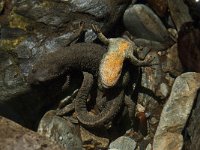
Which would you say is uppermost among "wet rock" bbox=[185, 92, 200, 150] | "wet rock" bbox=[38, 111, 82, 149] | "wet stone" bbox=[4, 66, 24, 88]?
"wet stone" bbox=[4, 66, 24, 88]

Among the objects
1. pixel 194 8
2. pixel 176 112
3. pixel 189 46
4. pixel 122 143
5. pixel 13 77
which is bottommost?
pixel 122 143

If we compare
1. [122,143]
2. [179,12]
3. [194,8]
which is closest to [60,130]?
[122,143]

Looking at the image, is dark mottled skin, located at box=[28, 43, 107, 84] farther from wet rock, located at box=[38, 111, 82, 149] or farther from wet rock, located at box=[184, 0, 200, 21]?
wet rock, located at box=[184, 0, 200, 21]

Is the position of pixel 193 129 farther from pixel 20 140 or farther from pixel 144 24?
pixel 20 140

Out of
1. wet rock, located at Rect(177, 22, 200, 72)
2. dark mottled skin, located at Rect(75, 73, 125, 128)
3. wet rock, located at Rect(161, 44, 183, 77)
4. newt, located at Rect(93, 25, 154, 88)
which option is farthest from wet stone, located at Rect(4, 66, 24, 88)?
wet rock, located at Rect(177, 22, 200, 72)

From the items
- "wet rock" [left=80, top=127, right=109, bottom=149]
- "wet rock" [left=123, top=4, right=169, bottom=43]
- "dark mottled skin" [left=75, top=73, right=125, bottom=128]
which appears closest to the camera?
"dark mottled skin" [left=75, top=73, right=125, bottom=128]

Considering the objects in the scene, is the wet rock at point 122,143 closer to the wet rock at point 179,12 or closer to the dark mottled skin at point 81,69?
the dark mottled skin at point 81,69

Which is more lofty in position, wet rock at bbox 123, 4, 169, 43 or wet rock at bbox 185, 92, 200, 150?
wet rock at bbox 123, 4, 169, 43
